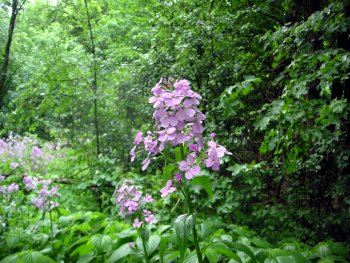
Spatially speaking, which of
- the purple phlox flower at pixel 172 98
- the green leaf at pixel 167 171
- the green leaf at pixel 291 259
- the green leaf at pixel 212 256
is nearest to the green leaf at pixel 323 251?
the green leaf at pixel 291 259

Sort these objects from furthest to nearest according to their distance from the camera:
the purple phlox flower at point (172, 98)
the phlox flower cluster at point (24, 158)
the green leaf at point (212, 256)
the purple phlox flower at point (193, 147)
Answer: the phlox flower cluster at point (24, 158)
the green leaf at point (212, 256)
the purple phlox flower at point (193, 147)
the purple phlox flower at point (172, 98)

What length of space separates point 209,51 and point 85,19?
2629 millimetres

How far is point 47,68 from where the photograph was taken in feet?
17.8

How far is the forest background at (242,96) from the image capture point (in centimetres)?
263

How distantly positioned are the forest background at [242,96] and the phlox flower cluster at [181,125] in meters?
1.16

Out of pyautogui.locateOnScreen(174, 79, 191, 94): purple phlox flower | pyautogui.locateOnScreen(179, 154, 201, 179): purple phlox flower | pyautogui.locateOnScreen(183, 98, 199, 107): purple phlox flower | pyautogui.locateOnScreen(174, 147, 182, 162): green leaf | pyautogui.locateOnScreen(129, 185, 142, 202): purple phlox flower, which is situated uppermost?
pyautogui.locateOnScreen(174, 79, 191, 94): purple phlox flower

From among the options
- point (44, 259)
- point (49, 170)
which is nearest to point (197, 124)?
point (44, 259)

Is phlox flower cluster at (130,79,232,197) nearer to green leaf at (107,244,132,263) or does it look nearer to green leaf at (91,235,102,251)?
green leaf at (107,244,132,263)

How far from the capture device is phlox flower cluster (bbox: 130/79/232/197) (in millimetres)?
1378

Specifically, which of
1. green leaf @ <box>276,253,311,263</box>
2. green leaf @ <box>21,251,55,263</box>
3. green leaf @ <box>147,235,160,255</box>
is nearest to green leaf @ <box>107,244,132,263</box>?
green leaf @ <box>147,235,160,255</box>

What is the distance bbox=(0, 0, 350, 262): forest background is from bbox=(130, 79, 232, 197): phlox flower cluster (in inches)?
45.6

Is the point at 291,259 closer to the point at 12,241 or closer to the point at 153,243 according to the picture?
the point at 153,243

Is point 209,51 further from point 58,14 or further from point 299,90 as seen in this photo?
point 58,14

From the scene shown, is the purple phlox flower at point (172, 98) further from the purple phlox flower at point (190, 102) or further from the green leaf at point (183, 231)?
the green leaf at point (183, 231)
